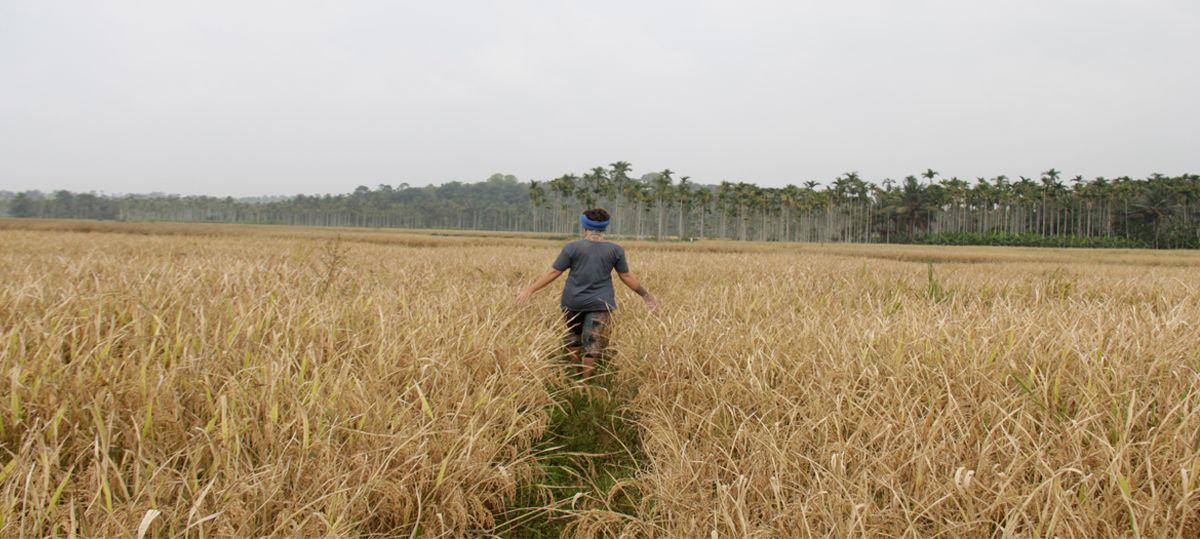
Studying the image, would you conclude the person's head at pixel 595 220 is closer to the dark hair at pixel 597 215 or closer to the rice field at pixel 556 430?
the dark hair at pixel 597 215

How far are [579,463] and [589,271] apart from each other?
2.58 meters

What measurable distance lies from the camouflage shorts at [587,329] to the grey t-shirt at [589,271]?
10 cm

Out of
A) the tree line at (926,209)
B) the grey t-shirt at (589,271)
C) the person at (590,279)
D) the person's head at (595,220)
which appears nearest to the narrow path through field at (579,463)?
the person at (590,279)

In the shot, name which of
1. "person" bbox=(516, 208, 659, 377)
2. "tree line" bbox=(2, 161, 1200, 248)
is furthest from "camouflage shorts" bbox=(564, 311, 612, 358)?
"tree line" bbox=(2, 161, 1200, 248)

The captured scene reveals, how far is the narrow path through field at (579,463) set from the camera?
286 centimetres

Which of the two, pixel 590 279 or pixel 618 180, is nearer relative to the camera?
pixel 590 279

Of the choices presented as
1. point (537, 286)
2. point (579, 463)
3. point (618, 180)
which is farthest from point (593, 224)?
point (618, 180)

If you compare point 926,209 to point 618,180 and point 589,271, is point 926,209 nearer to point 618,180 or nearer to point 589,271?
point 618,180

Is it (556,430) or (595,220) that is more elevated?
(595,220)

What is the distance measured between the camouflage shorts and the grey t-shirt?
0.10m

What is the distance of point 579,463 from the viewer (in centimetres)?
355

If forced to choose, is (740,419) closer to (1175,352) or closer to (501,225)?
(1175,352)

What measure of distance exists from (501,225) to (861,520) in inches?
5987

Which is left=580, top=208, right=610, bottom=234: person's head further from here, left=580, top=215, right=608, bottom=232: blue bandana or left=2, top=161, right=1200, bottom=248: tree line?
left=2, top=161, right=1200, bottom=248: tree line
